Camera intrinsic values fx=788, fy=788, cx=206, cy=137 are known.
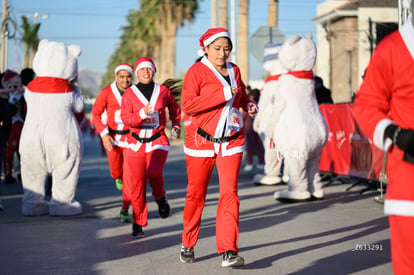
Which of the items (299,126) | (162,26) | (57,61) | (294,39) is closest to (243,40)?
(294,39)

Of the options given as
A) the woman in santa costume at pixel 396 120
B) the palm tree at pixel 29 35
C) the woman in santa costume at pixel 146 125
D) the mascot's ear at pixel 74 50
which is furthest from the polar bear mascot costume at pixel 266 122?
the palm tree at pixel 29 35

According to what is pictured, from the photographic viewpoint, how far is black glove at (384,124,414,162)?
139 inches

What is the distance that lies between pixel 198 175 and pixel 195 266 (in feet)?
2.48

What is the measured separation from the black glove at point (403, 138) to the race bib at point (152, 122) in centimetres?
520

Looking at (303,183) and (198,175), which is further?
(303,183)

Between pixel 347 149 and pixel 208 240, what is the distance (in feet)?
18.9

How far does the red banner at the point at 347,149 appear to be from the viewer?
1188 cm

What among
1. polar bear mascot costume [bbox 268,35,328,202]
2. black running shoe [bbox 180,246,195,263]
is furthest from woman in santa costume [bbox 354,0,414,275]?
polar bear mascot costume [bbox 268,35,328,202]

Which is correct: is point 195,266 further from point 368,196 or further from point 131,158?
point 368,196

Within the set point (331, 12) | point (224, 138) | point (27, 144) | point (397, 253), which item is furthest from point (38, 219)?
point (331, 12)

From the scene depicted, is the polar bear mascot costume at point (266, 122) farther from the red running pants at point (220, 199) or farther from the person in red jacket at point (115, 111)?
the red running pants at point (220, 199)

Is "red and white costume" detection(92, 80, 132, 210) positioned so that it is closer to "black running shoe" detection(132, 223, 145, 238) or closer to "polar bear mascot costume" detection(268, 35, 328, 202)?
"black running shoe" detection(132, 223, 145, 238)

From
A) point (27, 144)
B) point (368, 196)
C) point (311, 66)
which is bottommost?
point (368, 196)

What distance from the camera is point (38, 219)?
977cm
